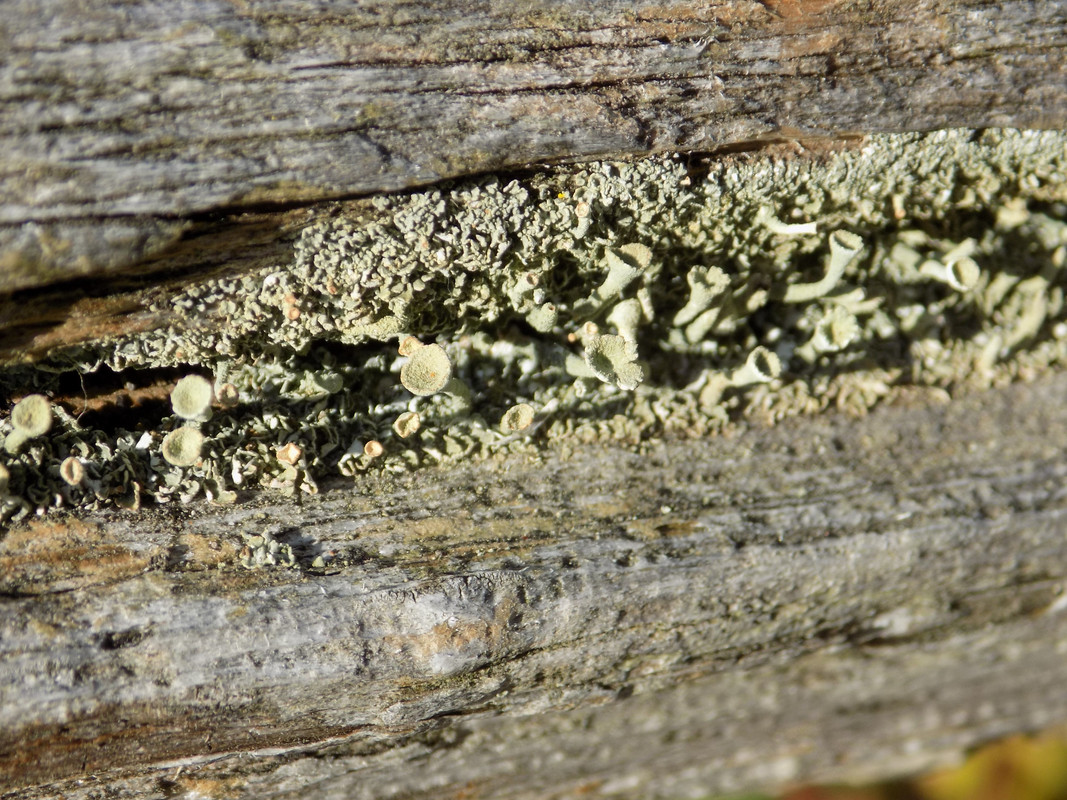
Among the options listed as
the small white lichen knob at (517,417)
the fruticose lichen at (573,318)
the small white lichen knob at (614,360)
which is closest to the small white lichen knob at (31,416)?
the fruticose lichen at (573,318)

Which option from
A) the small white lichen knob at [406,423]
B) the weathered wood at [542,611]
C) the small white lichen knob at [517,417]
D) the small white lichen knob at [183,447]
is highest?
the small white lichen knob at [183,447]

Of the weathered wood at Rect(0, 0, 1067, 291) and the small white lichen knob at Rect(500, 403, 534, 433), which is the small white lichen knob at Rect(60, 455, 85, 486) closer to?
the weathered wood at Rect(0, 0, 1067, 291)

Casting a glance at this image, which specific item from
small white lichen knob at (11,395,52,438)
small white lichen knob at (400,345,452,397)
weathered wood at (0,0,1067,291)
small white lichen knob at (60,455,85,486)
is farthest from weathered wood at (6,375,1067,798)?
weathered wood at (0,0,1067,291)

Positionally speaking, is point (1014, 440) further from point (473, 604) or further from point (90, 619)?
point (90, 619)

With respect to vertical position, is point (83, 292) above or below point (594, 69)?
below

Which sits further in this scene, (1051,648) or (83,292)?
(1051,648)

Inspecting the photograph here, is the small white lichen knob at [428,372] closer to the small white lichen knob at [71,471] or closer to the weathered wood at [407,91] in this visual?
the weathered wood at [407,91]

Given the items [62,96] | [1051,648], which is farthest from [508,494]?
[1051,648]

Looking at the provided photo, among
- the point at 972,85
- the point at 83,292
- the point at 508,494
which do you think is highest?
the point at 972,85
